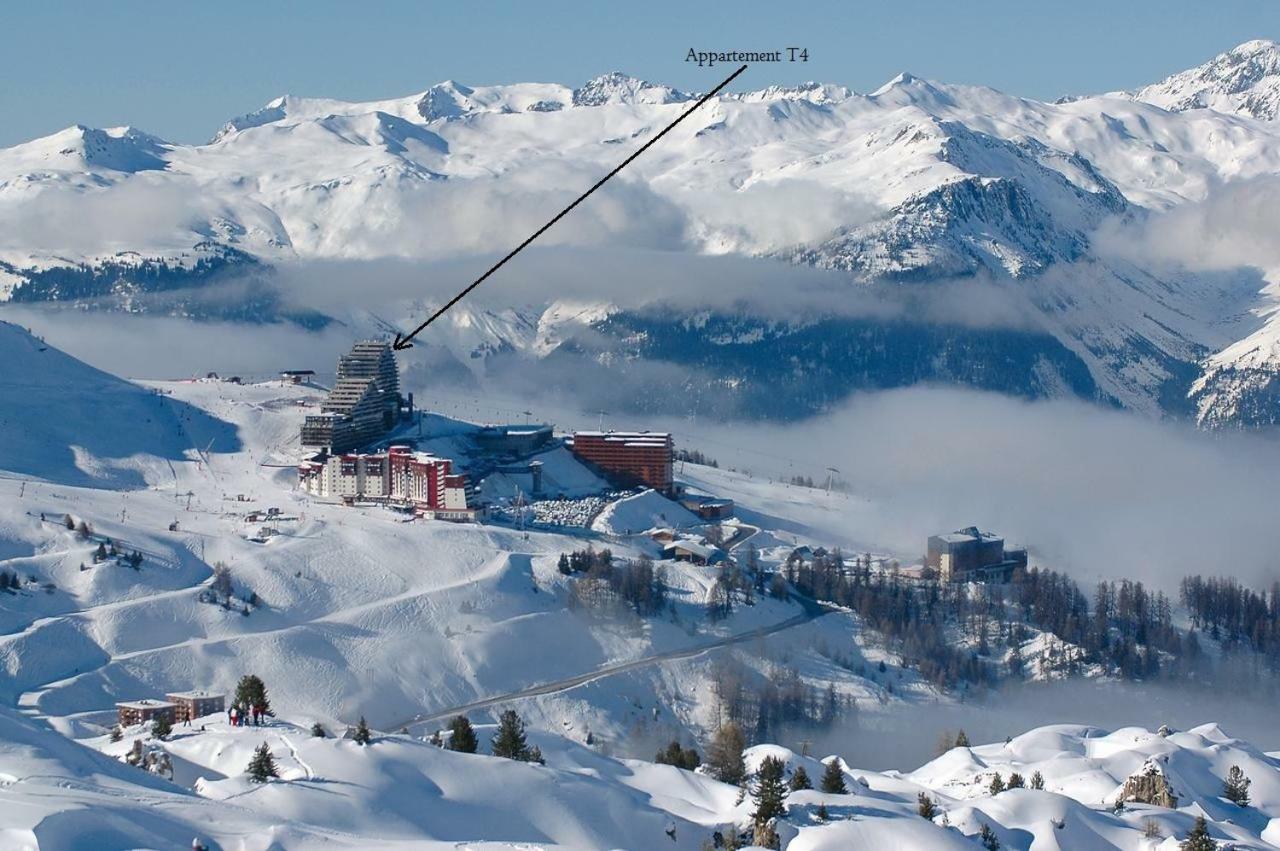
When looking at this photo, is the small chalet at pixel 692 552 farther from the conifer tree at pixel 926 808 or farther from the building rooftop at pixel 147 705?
the conifer tree at pixel 926 808

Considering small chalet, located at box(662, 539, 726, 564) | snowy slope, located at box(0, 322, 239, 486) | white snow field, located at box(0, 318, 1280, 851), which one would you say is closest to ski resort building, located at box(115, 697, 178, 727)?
white snow field, located at box(0, 318, 1280, 851)

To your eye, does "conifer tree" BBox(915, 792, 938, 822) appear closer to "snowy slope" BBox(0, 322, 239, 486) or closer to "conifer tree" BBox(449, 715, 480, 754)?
"conifer tree" BBox(449, 715, 480, 754)

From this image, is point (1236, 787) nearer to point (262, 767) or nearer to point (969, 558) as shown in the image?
point (262, 767)

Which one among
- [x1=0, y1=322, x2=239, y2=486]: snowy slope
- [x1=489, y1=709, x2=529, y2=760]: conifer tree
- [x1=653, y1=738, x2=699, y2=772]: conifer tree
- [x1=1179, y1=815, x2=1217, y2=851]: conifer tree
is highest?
[x1=0, y1=322, x2=239, y2=486]: snowy slope

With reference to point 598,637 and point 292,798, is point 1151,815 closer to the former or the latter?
point 292,798

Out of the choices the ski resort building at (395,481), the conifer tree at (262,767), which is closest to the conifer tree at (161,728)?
the conifer tree at (262,767)

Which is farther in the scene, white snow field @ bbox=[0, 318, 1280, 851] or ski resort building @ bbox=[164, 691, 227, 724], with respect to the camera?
ski resort building @ bbox=[164, 691, 227, 724]

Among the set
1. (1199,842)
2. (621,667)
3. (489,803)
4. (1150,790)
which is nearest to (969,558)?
(621,667)
